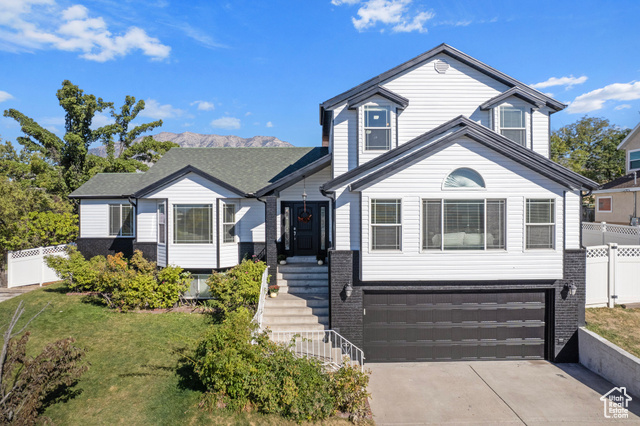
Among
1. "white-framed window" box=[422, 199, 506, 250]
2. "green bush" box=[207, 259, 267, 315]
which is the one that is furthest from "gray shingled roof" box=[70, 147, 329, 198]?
"white-framed window" box=[422, 199, 506, 250]

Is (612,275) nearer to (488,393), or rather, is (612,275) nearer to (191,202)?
(488,393)

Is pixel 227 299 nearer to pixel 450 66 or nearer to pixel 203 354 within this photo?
pixel 203 354

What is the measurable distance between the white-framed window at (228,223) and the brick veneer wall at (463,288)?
5.91 m

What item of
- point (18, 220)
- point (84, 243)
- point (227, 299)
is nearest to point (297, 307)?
point (227, 299)

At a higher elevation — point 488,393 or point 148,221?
point 148,221

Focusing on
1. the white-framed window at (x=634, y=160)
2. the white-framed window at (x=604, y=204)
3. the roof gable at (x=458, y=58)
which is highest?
the roof gable at (x=458, y=58)

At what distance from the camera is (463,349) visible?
9805 millimetres

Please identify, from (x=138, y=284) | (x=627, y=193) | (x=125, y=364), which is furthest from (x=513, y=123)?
(x=627, y=193)

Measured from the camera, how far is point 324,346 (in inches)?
339

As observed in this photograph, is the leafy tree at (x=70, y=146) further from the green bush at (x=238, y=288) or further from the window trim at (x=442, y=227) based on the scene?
the window trim at (x=442, y=227)

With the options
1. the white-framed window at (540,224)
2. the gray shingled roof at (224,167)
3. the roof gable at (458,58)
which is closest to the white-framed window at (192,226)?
the gray shingled roof at (224,167)

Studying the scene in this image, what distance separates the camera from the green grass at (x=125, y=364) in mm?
6566

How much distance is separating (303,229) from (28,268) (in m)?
12.9

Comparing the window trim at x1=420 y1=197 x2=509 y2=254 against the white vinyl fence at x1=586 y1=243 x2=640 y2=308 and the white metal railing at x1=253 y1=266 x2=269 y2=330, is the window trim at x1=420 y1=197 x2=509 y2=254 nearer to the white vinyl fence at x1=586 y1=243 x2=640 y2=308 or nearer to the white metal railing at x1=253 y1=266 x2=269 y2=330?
the white vinyl fence at x1=586 y1=243 x2=640 y2=308
